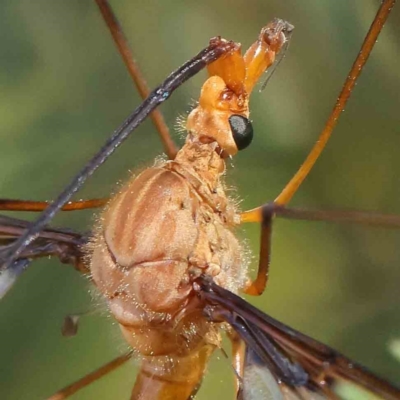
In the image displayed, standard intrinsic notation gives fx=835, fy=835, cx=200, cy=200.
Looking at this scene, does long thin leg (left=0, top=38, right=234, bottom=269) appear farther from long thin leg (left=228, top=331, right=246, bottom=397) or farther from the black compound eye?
long thin leg (left=228, top=331, right=246, bottom=397)

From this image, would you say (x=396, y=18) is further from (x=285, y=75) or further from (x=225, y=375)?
(x=225, y=375)

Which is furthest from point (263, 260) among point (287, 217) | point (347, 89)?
point (347, 89)

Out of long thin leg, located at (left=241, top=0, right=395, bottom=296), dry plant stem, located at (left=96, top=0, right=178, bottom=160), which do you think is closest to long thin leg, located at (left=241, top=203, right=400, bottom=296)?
long thin leg, located at (left=241, top=0, right=395, bottom=296)

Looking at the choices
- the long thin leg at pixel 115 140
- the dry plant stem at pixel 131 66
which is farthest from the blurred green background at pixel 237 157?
the long thin leg at pixel 115 140

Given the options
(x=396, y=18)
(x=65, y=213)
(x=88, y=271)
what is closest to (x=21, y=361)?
(x=65, y=213)

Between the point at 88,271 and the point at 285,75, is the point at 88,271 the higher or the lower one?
the lower one

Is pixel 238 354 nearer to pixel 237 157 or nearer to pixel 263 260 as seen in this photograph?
pixel 263 260
